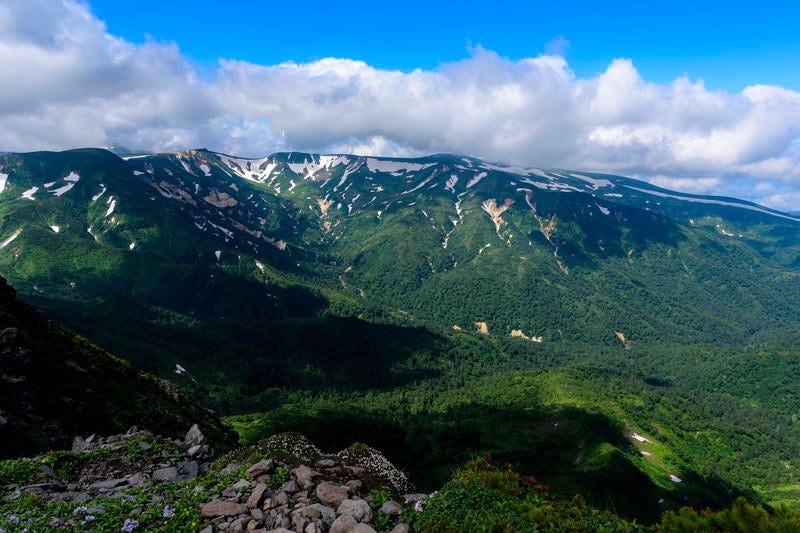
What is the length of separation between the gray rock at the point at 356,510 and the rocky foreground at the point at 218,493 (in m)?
0.04

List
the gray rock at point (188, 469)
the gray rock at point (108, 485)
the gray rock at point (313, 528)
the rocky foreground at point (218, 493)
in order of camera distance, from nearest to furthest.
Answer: the gray rock at point (313, 528)
the rocky foreground at point (218, 493)
the gray rock at point (108, 485)
the gray rock at point (188, 469)

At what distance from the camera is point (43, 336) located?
55.8 meters

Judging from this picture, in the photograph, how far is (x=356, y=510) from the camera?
14.6 m

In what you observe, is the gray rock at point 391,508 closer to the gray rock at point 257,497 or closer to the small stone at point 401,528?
the small stone at point 401,528

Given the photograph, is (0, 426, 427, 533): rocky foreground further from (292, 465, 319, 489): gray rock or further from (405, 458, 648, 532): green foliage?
(405, 458, 648, 532): green foliage

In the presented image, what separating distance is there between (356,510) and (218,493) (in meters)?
6.52

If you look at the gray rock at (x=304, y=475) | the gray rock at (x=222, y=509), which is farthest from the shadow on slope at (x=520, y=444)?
the gray rock at (x=222, y=509)

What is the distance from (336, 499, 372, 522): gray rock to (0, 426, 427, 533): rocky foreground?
0.04 metres

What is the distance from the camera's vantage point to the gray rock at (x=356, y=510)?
14.3 metres

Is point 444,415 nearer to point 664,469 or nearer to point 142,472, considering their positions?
point 664,469

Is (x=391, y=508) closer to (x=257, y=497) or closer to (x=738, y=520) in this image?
(x=257, y=497)

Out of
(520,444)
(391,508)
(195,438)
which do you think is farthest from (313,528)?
(520,444)

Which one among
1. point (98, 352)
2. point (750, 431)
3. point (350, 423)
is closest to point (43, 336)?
point (98, 352)

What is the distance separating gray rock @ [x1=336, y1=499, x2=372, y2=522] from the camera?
564 inches
